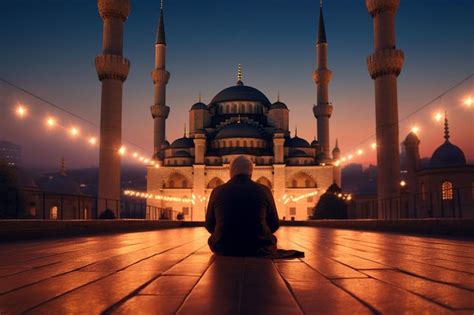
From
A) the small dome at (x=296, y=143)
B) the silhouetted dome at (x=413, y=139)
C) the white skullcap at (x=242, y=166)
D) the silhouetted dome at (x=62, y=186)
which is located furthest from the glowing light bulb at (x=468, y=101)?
the small dome at (x=296, y=143)

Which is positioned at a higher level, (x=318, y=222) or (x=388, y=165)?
(x=388, y=165)

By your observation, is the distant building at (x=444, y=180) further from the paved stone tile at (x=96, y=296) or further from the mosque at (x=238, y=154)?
the paved stone tile at (x=96, y=296)

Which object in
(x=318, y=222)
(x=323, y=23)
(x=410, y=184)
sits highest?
(x=323, y=23)

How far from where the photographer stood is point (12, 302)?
6.20 ft

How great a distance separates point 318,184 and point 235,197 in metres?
47.3

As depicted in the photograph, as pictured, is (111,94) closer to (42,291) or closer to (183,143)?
(183,143)

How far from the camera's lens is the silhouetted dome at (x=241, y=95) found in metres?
59.8

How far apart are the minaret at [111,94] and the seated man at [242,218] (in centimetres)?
2540

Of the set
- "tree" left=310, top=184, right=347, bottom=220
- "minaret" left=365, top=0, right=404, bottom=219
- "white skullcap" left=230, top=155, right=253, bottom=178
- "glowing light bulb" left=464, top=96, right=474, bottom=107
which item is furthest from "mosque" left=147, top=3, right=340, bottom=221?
"white skullcap" left=230, top=155, right=253, bottom=178

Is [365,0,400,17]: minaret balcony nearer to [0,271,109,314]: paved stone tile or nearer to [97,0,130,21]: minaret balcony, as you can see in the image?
[97,0,130,21]: minaret balcony

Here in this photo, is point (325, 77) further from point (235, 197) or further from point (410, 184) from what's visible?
point (235, 197)

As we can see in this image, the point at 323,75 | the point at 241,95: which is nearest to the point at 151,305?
the point at 323,75

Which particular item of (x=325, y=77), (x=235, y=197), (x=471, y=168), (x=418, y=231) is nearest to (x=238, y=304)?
(x=235, y=197)

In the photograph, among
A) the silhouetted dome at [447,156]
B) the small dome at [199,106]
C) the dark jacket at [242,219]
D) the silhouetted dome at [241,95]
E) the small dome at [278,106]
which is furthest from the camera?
the silhouetted dome at [241,95]
